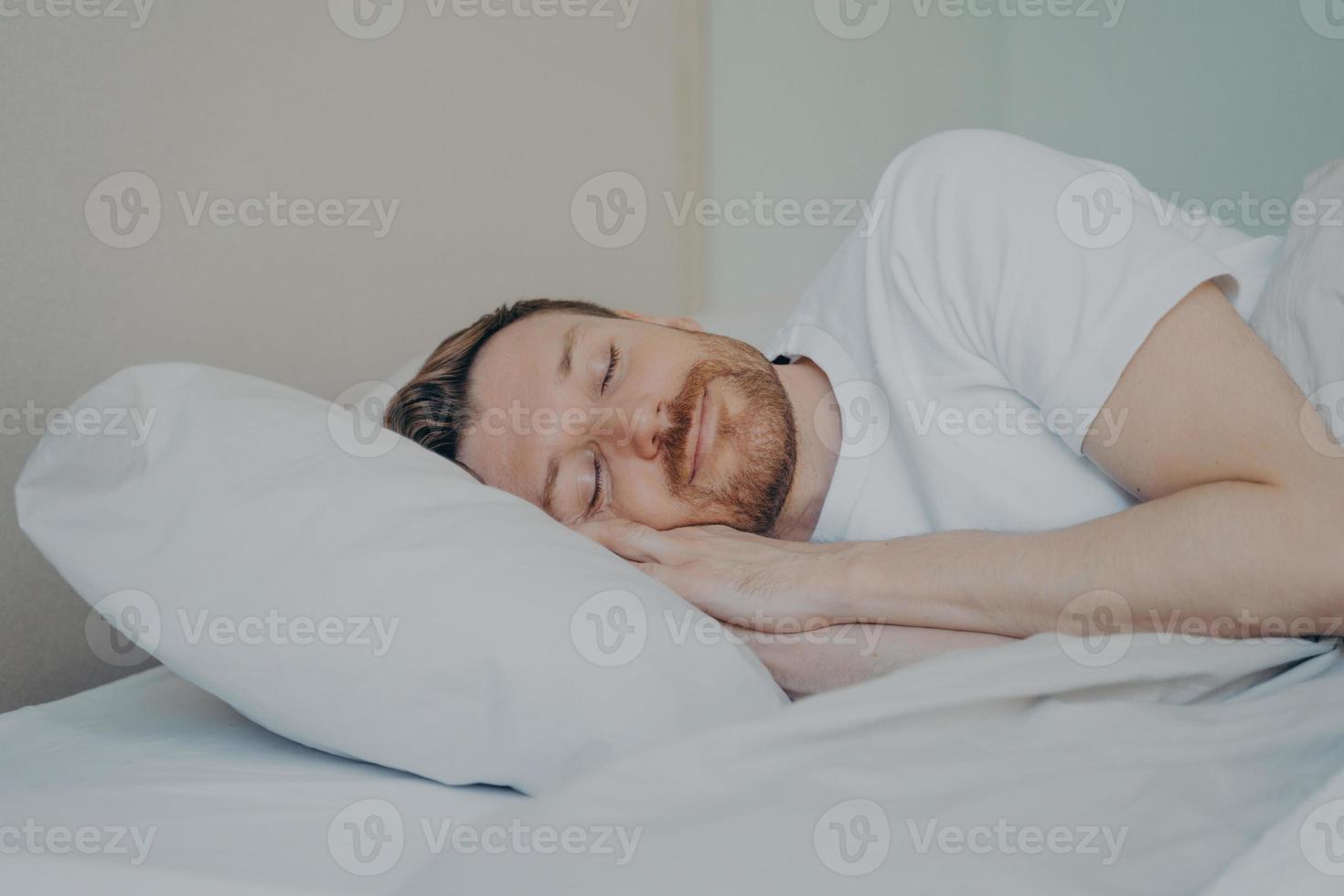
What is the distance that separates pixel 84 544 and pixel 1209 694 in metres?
0.92

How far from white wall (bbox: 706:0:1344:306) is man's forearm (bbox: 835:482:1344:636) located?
1450 mm

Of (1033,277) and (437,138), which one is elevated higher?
(437,138)

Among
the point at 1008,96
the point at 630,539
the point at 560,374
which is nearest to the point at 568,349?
the point at 560,374

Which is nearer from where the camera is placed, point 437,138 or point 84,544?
point 84,544

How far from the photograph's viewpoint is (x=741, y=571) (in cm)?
112

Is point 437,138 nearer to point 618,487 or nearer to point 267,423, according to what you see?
point 618,487

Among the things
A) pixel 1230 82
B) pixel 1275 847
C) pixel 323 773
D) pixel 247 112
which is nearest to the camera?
pixel 1275 847

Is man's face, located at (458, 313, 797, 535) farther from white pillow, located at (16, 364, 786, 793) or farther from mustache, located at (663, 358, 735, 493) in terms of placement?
white pillow, located at (16, 364, 786, 793)

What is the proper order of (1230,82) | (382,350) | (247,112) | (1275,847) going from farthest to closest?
(1230,82), (382,350), (247,112), (1275,847)

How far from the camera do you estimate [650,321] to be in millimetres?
1428

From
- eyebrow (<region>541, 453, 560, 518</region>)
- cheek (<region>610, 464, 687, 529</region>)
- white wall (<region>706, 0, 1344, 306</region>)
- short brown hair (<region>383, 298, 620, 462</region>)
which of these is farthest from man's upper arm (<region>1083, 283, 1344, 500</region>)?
white wall (<region>706, 0, 1344, 306</region>)

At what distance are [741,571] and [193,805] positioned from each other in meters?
0.56

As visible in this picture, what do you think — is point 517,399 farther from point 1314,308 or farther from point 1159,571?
point 1314,308

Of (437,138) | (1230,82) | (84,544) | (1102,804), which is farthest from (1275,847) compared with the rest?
(1230,82)
